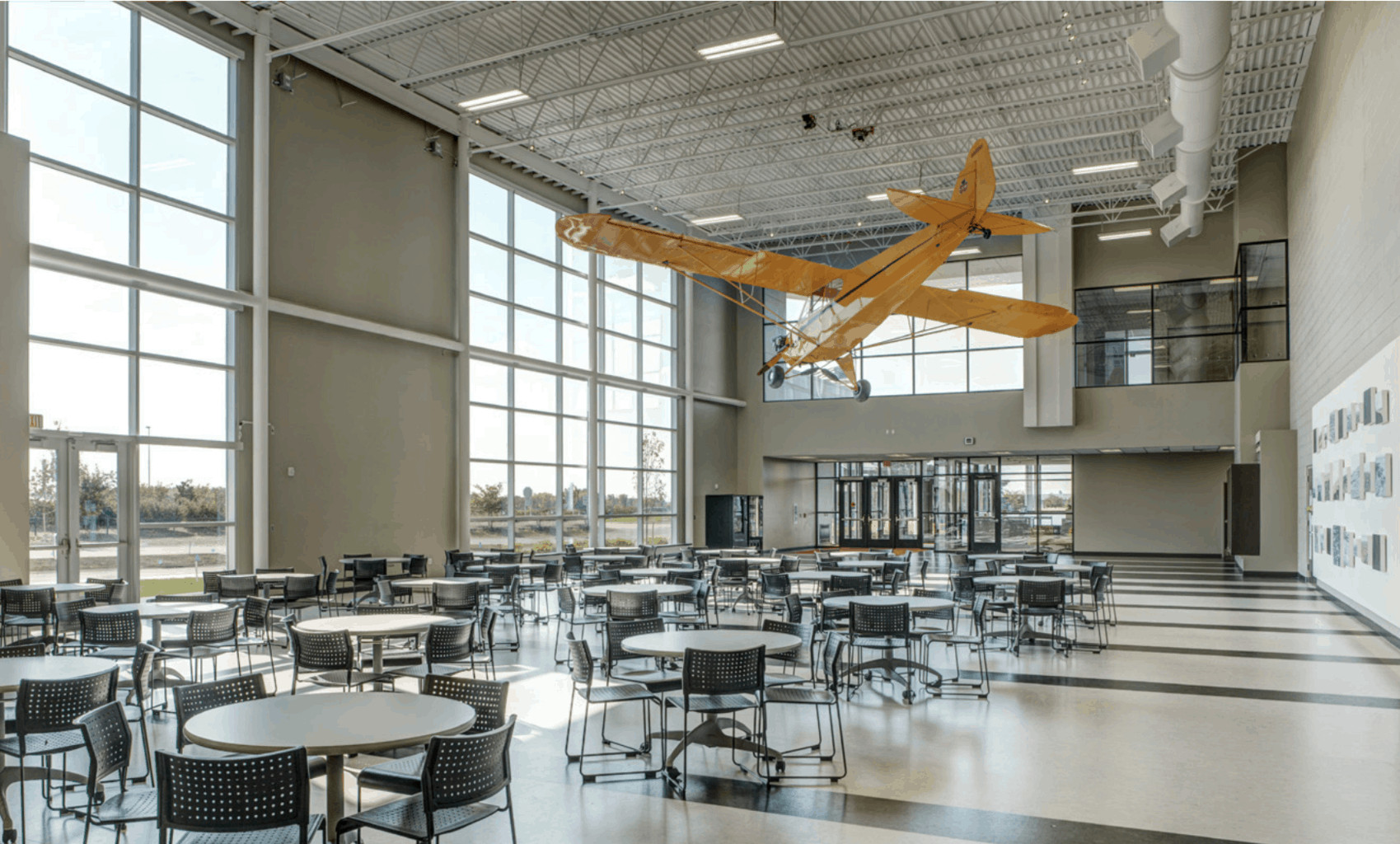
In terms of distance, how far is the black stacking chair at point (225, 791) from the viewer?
300cm

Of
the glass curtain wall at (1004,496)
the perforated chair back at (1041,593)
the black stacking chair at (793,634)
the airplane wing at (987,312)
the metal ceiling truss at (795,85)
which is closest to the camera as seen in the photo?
the black stacking chair at (793,634)

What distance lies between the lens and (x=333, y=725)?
3549mm

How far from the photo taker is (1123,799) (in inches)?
192

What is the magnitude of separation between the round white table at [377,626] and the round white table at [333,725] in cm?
224

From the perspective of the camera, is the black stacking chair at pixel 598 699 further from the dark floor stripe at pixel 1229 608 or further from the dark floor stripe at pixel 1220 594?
the dark floor stripe at pixel 1220 594

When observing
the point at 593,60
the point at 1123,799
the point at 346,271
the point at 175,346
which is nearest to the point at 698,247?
the point at 593,60

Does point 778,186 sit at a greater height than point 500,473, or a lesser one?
greater

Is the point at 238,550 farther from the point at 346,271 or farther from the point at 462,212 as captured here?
the point at 462,212

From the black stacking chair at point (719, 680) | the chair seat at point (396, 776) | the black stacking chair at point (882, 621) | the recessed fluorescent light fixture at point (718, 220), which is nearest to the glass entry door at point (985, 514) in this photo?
the recessed fluorescent light fixture at point (718, 220)

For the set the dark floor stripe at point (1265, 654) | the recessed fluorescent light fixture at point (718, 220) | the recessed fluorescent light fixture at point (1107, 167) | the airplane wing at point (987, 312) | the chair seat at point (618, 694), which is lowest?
the dark floor stripe at point (1265, 654)

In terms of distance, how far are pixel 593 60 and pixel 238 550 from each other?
8426 millimetres

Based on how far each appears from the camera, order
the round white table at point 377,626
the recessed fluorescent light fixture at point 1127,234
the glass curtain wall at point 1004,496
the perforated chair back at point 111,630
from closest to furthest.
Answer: the round white table at point 377,626 → the perforated chair back at point 111,630 → the recessed fluorescent light fixture at point 1127,234 → the glass curtain wall at point 1004,496

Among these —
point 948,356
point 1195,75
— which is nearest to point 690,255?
point 1195,75

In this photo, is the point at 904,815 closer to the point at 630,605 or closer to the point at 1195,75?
the point at 630,605
